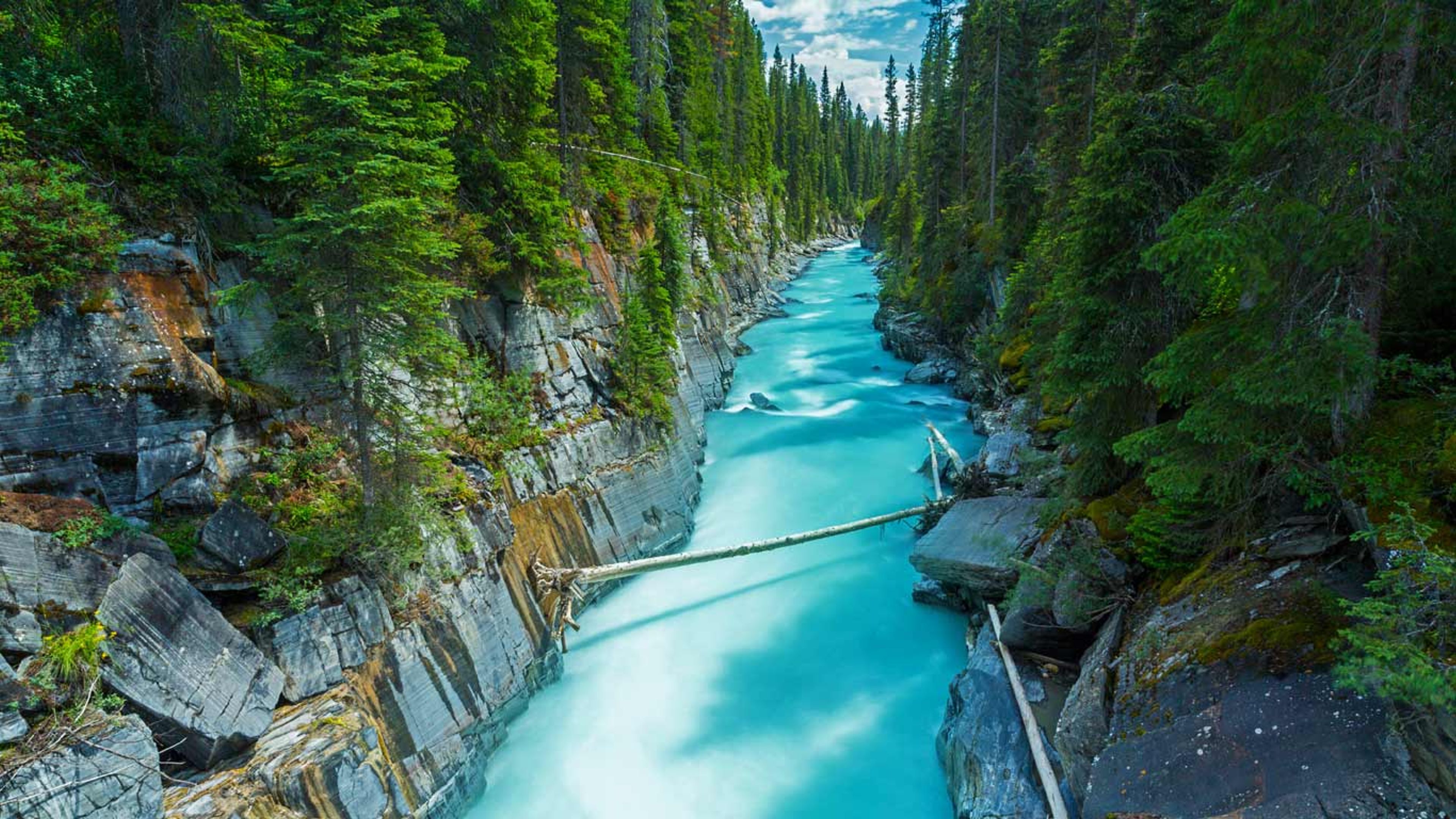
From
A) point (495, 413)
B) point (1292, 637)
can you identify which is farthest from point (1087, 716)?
point (495, 413)

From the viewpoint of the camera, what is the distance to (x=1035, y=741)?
7953 mm

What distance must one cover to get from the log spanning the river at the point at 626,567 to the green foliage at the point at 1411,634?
1052 cm

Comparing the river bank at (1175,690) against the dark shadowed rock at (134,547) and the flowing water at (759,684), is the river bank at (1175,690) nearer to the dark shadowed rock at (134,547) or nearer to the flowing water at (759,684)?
the flowing water at (759,684)

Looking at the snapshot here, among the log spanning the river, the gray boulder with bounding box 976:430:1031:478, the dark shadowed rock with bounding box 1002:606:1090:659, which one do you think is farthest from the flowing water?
the gray boulder with bounding box 976:430:1031:478

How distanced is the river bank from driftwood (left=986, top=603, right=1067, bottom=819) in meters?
0.16

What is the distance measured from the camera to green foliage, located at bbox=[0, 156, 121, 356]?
6504 mm

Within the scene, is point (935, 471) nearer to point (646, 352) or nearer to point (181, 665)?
point (646, 352)

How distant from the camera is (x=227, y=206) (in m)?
8.57

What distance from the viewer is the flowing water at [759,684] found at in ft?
32.8

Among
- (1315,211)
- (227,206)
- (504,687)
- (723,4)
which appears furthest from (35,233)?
(723,4)

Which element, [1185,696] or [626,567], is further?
[626,567]

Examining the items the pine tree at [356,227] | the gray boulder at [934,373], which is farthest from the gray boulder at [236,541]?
the gray boulder at [934,373]

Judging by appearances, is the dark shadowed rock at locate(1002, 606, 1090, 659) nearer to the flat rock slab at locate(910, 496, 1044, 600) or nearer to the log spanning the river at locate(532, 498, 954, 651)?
the flat rock slab at locate(910, 496, 1044, 600)

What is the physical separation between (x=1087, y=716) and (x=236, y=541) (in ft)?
34.5
